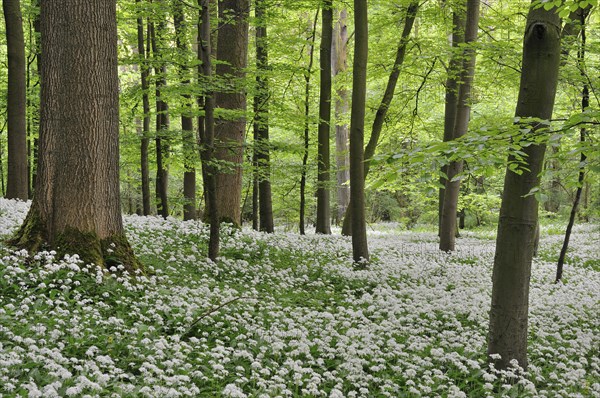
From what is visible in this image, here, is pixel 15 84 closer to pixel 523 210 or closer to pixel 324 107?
pixel 324 107

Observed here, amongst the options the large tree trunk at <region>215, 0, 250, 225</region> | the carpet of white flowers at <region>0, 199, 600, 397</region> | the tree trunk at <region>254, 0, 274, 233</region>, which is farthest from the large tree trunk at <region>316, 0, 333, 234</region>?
the carpet of white flowers at <region>0, 199, 600, 397</region>

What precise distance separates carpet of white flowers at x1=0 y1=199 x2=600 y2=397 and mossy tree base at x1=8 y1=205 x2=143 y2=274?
22cm

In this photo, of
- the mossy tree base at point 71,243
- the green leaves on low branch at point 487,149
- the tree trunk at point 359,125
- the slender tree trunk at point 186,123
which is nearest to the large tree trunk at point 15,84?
the slender tree trunk at point 186,123

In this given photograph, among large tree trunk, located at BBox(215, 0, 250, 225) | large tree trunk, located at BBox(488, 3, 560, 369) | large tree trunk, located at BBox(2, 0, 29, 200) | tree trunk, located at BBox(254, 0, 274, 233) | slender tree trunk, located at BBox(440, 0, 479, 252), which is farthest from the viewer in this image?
tree trunk, located at BBox(254, 0, 274, 233)

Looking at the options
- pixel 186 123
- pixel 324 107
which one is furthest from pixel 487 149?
pixel 186 123

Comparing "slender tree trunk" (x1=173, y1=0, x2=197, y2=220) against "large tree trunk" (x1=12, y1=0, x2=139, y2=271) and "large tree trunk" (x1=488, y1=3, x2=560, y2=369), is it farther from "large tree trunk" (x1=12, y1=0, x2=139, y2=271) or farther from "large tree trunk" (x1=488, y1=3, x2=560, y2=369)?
"large tree trunk" (x1=488, y1=3, x2=560, y2=369)

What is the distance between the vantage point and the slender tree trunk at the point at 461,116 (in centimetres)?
1197

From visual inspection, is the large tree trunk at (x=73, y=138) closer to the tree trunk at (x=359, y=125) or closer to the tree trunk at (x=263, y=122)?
the tree trunk at (x=263, y=122)

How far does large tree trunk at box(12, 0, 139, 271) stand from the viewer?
7.01m

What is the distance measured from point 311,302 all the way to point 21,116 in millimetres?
10159

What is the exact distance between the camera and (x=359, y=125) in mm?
10844

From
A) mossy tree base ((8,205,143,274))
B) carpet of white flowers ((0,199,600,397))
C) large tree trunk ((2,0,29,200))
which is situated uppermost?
large tree trunk ((2,0,29,200))

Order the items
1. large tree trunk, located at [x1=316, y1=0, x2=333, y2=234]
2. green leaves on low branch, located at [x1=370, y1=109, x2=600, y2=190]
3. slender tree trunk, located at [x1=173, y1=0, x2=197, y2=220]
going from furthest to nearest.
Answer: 1. large tree trunk, located at [x1=316, y1=0, x2=333, y2=234]
2. slender tree trunk, located at [x1=173, y1=0, x2=197, y2=220]
3. green leaves on low branch, located at [x1=370, y1=109, x2=600, y2=190]

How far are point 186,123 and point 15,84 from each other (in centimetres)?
558
